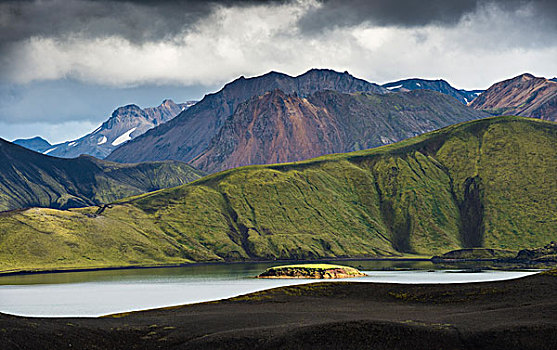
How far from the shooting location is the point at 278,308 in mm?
103875

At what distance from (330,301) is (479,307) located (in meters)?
28.4

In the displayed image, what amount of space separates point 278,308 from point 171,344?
34654 millimetres

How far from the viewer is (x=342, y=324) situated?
69.8 meters

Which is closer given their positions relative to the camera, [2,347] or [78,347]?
[2,347]

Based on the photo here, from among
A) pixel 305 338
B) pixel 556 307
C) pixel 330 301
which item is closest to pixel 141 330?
pixel 305 338

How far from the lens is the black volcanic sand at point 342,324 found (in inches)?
2544

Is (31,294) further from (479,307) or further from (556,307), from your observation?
(556,307)

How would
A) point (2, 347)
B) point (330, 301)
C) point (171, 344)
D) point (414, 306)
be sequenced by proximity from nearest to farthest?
1. point (2, 347)
2. point (171, 344)
3. point (414, 306)
4. point (330, 301)

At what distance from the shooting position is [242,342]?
67.6 metres

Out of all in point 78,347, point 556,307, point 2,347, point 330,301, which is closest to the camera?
point 2,347

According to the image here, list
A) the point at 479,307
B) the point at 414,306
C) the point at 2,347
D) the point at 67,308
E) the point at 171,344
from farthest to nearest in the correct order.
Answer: the point at 67,308, the point at 414,306, the point at 479,307, the point at 171,344, the point at 2,347

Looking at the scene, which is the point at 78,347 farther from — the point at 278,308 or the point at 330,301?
the point at 330,301

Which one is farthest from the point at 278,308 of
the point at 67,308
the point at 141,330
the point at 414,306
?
the point at 67,308

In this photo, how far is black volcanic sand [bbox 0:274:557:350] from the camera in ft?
212
